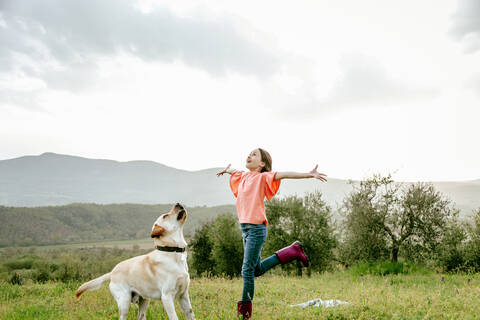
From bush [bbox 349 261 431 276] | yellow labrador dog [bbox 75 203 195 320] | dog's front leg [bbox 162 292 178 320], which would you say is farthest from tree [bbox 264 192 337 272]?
dog's front leg [bbox 162 292 178 320]

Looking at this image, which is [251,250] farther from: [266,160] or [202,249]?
[202,249]

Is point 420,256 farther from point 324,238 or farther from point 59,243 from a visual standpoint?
point 59,243

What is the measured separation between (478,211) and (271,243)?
37.8 ft

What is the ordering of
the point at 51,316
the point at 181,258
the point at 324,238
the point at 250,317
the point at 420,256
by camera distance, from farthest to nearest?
the point at 324,238 → the point at 420,256 → the point at 51,316 → the point at 250,317 → the point at 181,258

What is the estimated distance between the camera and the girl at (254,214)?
209 inches

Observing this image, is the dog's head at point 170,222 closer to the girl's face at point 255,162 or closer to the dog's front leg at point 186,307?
the dog's front leg at point 186,307

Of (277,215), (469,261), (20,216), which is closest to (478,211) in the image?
(469,261)

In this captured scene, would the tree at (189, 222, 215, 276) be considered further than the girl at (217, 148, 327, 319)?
Yes

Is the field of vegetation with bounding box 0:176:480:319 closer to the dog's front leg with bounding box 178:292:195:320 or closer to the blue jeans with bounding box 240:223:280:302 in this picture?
the blue jeans with bounding box 240:223:280:302

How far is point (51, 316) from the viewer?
250 inches

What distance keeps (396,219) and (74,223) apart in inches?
2410

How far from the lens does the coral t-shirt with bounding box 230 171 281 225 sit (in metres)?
5.30

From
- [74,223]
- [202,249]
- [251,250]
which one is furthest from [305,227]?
[74,223]

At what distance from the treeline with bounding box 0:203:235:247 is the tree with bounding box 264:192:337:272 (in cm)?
2712
